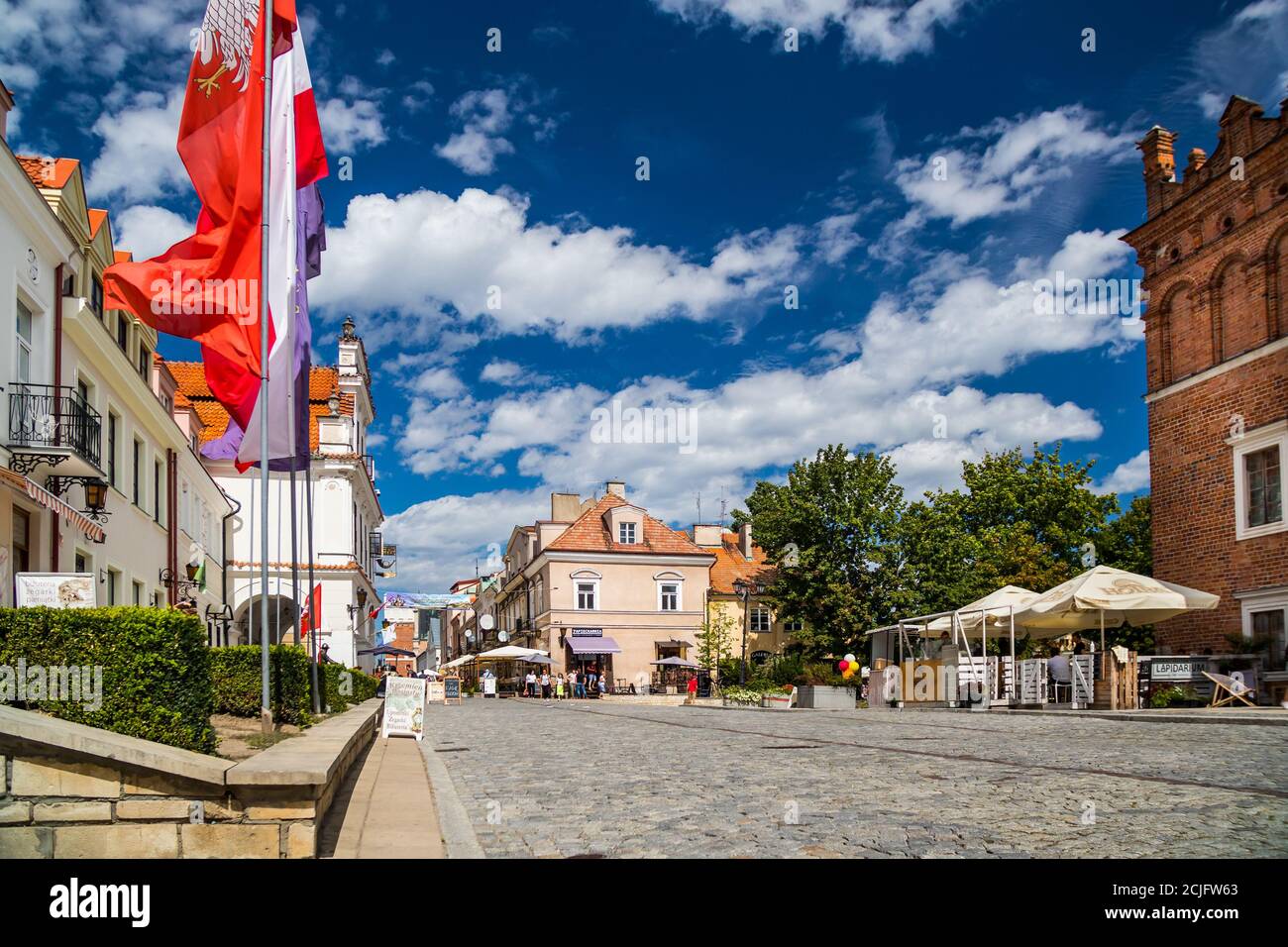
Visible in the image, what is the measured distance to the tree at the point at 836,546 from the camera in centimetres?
5256

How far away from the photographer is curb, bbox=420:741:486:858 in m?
6.29

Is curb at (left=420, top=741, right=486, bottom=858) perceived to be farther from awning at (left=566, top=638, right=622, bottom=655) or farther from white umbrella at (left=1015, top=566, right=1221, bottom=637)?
awning at (left=566, top=638, right=622, bottom=655)

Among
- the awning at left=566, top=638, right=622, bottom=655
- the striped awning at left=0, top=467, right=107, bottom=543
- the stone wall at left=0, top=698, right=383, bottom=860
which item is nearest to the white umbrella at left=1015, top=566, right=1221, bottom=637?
the striped awning at left=0, top=467, right=107, bottom=543

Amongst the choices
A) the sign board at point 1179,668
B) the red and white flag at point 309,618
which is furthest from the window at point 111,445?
the sign board at point 1179,668

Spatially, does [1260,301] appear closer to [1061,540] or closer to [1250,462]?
[1250,462]

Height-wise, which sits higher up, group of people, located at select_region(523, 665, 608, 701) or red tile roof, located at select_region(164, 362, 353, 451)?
red tile roof, located at select_region(164, 362, 353, 451)

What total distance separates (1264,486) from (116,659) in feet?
82.0

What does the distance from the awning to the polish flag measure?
148 feet

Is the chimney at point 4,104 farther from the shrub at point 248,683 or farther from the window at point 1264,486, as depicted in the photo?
the window at point 1264,486

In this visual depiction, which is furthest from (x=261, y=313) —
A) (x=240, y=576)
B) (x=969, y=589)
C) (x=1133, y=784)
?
(x=969, y=589)

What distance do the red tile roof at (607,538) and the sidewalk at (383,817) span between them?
154 feet

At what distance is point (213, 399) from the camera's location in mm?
45469

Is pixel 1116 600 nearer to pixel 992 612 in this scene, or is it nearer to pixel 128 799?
pixel 992 612

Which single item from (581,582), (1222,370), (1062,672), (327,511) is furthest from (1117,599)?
(581,582)
